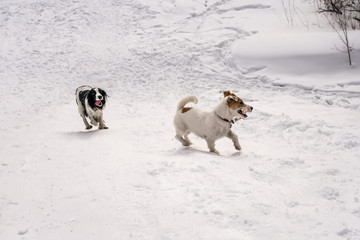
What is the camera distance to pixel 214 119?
5.45m

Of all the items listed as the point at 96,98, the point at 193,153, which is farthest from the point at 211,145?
the point at 96,98

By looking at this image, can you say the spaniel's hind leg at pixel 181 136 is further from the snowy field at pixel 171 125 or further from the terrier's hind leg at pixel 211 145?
the terrier's hind leg at pixel 211 145

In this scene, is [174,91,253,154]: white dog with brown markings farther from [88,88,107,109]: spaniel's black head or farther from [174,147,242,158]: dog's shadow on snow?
[88,88,107,109]: spaniel's black head

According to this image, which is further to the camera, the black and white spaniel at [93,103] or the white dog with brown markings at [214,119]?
the black and white spaniel at [93,103]

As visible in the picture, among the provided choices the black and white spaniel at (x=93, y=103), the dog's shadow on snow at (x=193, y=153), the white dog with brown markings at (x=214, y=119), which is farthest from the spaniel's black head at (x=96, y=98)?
the dog's shadow on snow at (x=193, y=153)

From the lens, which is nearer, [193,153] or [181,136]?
[193,153]

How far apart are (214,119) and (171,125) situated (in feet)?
7.00

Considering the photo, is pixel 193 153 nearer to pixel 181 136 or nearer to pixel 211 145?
pixel 211 145

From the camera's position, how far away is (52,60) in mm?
11914

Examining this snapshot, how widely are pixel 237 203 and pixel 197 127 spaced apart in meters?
2.18

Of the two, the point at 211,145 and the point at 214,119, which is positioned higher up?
the point at 214,119

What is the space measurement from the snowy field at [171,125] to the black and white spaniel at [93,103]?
0.34 m

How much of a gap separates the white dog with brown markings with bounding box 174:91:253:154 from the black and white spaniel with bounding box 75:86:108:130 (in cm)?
213

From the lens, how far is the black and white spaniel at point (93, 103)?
7254 mm
